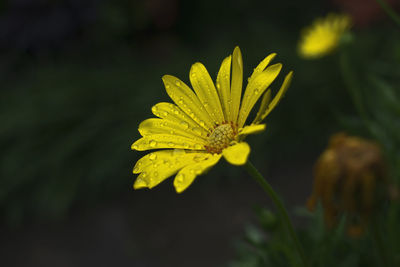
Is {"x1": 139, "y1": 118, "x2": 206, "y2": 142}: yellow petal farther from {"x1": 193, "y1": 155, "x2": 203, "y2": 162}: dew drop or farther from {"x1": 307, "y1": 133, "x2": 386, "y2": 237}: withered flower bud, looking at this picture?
{"x1": 307, "y1": 133, "x2": 386, "y2": 237}: withered flower bud

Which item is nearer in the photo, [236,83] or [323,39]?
[236,83]

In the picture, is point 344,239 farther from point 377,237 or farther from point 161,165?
point 161,165

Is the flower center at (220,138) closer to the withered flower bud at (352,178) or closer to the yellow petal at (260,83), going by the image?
the yellow petal at (260,83)

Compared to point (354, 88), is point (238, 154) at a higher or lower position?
lower

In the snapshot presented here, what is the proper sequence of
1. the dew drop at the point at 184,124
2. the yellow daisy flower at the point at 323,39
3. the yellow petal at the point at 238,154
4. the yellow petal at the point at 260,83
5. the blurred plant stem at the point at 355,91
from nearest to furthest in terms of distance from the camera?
1. the yellow petal at the point at 238,154
2. the yellow petal at the point at 260,83
3. the dew drop at the point at 184,124
4. the blurred plant stem at the point at 355,91
5. the yellow daisy flower at the point at 323,39

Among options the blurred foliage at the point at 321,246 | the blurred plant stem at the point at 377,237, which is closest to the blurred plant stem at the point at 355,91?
the blurred foliage at the point at 321,246

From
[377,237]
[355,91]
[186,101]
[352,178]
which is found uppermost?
[186,101]

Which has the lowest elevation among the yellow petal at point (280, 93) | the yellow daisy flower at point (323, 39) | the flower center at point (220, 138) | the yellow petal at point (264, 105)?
the yellow petal at point (280, 93)

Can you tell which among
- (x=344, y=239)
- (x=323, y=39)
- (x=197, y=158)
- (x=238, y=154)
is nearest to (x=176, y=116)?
(x=197, y=158)
